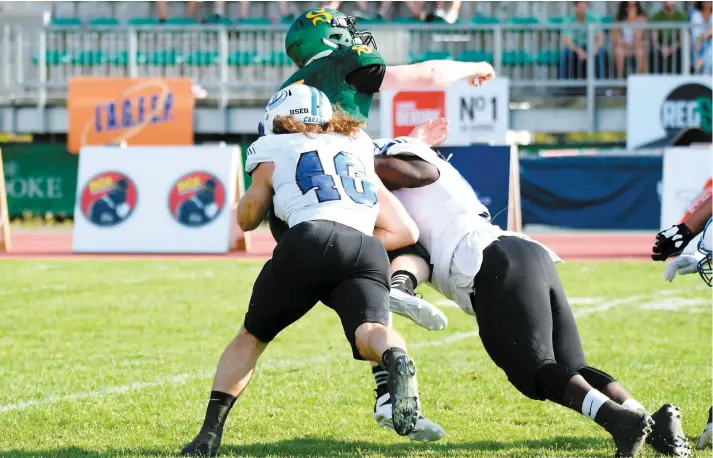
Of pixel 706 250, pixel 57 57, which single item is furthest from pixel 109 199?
pixel 706 250

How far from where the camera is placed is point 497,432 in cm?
527

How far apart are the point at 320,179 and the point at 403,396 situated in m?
0.91

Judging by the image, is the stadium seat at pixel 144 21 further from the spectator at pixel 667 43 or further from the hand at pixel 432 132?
the hand at pixel 432 132

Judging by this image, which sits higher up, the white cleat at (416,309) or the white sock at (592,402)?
the white cleat at (416,309)

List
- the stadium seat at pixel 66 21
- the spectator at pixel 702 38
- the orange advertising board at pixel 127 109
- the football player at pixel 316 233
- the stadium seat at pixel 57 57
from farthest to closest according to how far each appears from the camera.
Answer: the stadium seat at pixel 66 21
the stadium seat at pixel 57 57
the orange advertising board at pixel 127 109
the spectator at pixel 702 38
the football player at pixel 316 233

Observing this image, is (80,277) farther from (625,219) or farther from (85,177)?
(625,219)

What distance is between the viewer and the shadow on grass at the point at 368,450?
4.79 m

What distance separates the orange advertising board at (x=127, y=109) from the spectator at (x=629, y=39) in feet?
22.7

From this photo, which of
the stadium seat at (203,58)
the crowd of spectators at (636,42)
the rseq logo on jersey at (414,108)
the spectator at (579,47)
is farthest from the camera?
the stadium seat at (203,58)

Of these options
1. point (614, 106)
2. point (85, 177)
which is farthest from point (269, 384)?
point (614, 106)

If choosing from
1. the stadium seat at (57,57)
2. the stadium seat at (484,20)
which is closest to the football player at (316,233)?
the stadium seat at (484,20)

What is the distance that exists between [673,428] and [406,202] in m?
1.38

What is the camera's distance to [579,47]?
1977 cm

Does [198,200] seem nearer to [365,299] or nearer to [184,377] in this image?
[184,377]
